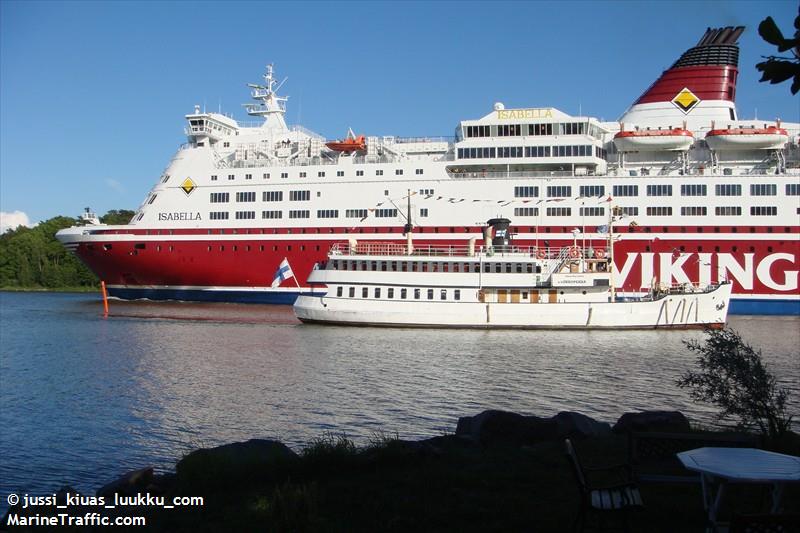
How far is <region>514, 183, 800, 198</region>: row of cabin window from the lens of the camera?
129ft

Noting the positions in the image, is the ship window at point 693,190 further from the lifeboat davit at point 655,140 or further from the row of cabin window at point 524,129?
the row of cabin window at point 524,129

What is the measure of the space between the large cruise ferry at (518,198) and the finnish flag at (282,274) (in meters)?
0.22

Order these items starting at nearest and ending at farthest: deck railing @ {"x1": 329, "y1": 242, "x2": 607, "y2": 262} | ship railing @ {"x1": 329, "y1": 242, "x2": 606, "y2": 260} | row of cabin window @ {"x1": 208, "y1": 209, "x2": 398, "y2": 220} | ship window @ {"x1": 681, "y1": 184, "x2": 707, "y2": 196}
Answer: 1. ship railing @ {"x1": 329, "y1": 242, "x2": 606, "y2": 260}
2. deck railing @ {"x1": 329, "y1": 242, "x2": 607, "y2": 262}
3. ship window @ {"x1": 681, "y1": 184, "x2": 707, "y2": 196}
4. row of cabin window @ {"x1": 208, "y1": 209, "x2": 398, "y2": 220}

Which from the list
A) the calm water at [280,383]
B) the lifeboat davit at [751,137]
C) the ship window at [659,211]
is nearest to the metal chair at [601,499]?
the calm water at [280,383]

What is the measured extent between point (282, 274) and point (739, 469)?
3940 centimetres

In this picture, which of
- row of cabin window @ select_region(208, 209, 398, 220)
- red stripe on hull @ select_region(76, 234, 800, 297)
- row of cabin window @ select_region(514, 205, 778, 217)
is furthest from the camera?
row of cabin window @ select_region(208, 209, 398, 220)

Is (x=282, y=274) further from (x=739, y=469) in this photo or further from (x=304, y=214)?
(x=739, y=469)

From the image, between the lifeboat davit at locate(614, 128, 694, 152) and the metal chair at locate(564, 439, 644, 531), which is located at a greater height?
the lifeboat davit at locate(614, 128, 694, 152)

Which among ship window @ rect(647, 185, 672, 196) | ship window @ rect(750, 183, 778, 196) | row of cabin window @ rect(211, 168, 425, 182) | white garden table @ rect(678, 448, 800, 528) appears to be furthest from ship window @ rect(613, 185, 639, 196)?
white garden table @ rect(678, 448, 800, 528)

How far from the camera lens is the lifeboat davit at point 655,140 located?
4147 cm

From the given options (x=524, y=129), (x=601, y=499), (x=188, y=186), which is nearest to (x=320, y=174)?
(x=188, y=186)

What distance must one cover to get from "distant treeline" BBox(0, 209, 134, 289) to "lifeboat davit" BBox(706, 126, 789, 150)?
243ft

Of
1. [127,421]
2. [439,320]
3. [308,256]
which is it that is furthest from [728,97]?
[127,421]

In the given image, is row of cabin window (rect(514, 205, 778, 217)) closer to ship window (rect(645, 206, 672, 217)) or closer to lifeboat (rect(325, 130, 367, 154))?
ship window (rect(645, 206, 672, 217))
